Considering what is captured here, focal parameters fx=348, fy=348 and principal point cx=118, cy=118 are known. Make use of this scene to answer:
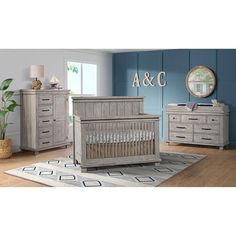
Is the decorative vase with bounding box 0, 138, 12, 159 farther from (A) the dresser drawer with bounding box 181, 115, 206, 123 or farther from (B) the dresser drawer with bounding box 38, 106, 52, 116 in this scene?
(A) the dresser drawer with bounding box 181, 115, 206, 123

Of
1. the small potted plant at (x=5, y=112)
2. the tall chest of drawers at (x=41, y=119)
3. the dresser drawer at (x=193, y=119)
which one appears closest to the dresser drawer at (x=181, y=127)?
the dresser drawer at (x=193, y=119)

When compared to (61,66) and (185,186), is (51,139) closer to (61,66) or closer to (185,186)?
(61,66)

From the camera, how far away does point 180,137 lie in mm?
7273

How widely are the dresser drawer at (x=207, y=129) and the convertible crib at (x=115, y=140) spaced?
202 cm

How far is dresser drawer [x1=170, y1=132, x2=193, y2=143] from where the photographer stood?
7175 mm

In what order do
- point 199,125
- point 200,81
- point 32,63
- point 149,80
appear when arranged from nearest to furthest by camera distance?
point 32,63
point 199,125
point 200,81
point 149,80

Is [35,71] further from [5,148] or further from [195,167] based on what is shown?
[195,167]

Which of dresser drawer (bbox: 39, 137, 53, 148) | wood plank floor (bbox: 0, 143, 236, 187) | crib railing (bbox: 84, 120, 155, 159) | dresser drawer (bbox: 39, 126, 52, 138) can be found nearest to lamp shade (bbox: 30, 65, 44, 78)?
dresser drawer (bbox: 39, 126, 52, 138)

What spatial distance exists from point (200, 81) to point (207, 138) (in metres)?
1.25

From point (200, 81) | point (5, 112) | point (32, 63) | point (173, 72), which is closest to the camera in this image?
point (5, 112)

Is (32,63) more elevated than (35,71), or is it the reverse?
(32,63)

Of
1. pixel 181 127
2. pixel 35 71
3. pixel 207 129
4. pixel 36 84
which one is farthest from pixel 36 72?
pixel 207 129
